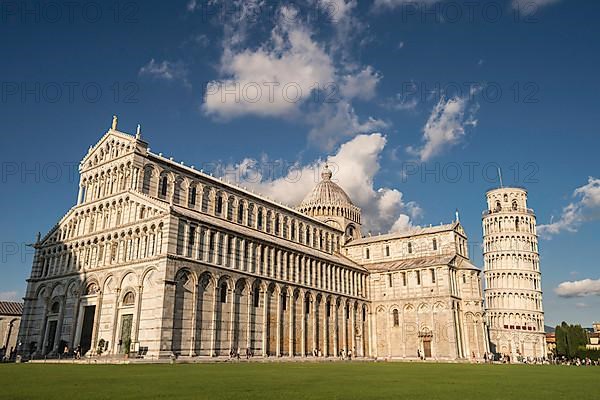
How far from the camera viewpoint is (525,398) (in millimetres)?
12742

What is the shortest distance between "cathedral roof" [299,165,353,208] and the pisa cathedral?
7.82 metres

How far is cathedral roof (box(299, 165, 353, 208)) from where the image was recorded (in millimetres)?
77250

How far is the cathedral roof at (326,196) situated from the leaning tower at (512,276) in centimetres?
3116

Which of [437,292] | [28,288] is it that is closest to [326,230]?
[437,292]

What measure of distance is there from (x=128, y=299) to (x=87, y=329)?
246 inches

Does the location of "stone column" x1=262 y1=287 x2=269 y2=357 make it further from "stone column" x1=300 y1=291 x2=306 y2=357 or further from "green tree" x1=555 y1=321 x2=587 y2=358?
"green tree" x1=555 y1=321 x2=587 y2=358

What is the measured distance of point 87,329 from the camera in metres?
43.0

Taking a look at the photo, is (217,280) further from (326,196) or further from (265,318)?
(326,196)

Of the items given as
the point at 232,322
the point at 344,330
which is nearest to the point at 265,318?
the point at 232,322

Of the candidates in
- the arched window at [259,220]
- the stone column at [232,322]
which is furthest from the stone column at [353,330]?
the stone column at [232,322]

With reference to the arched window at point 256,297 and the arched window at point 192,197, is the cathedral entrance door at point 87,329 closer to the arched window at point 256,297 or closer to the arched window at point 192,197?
the arched window at point 192,197

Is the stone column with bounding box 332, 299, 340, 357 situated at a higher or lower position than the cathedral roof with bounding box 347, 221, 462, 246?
lower

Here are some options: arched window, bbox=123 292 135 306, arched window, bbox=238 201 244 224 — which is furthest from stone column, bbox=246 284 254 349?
arched window, bbox=238 201 244 224

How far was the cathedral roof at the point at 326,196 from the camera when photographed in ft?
253
